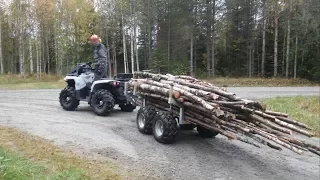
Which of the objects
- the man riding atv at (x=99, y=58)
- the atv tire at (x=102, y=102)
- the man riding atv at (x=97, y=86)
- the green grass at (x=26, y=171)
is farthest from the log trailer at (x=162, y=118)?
the green grass at (x=26, y=171)

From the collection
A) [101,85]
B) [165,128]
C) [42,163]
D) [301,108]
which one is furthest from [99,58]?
[301,108]

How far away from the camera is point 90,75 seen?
9500 millimetres

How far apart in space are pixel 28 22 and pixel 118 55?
10.7m

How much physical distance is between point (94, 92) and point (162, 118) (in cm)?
315

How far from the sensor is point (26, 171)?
4.24 meters

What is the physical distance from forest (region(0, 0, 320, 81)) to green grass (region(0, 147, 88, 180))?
2441 centimetres

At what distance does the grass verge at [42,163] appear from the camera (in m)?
4.17

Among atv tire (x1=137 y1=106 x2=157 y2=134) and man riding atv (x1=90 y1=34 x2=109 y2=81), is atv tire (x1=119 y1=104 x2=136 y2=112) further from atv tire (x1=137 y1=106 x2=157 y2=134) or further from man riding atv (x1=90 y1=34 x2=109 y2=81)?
atv tire (x1=137 y1=106 x2=157 y2=134)

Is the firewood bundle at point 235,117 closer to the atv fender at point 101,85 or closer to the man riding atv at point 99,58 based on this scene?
the atv fender at point 101,85

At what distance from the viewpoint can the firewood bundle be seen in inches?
217

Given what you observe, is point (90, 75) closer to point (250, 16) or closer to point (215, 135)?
point (215, 135)

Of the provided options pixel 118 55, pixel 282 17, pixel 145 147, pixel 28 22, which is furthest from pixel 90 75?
pixel 118 55

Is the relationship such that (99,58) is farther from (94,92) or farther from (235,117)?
(235,117)

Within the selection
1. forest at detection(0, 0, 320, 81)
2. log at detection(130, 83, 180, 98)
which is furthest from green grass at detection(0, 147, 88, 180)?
forest at detection(0, 0, 320, 81)
